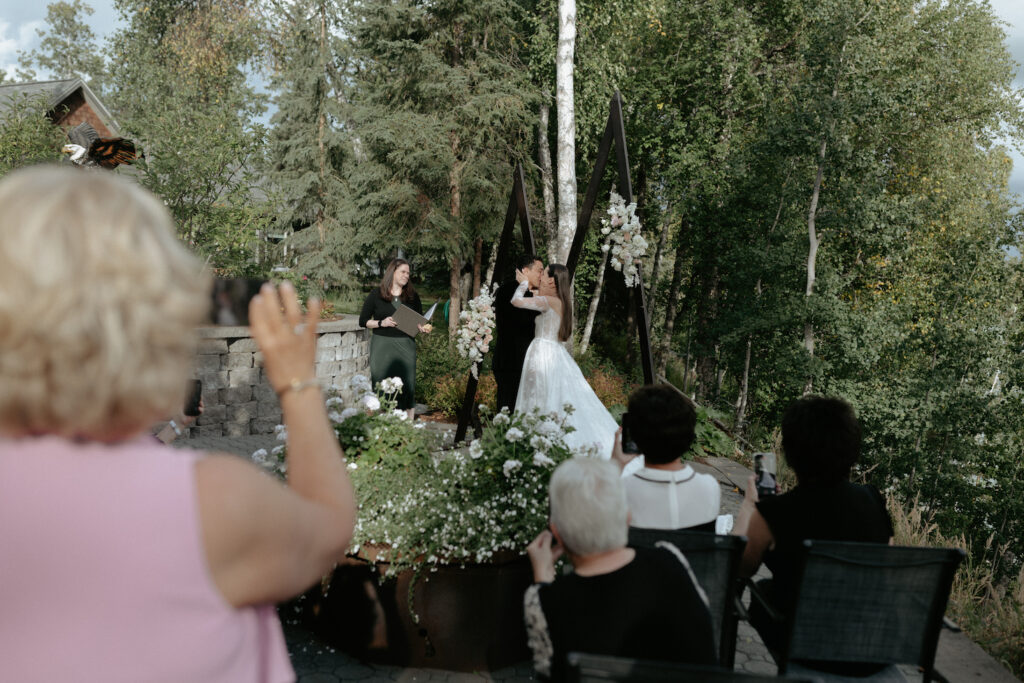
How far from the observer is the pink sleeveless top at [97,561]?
0.87m

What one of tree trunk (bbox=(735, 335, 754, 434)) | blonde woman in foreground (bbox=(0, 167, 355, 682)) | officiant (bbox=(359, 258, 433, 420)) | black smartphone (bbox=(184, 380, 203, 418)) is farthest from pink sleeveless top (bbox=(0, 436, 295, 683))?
tree trunk (bbox=(735, 335, 754, 434))

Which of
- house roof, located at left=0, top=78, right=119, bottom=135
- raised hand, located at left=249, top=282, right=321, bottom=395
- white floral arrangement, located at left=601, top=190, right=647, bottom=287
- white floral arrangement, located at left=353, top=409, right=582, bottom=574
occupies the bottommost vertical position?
white floral arrangement, located at left=353, top=409, right=582, bottom=574

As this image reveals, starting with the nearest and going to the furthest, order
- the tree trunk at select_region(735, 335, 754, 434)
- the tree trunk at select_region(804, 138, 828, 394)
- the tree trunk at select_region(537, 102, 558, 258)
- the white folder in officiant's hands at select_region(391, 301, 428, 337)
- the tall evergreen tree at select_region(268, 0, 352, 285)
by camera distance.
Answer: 1. the white folder in officiant's hands at select_region(391, 301, 428, 337)
2. the tree trunk at select_region(804, 138, 828, 394)
3. the tree trunk at select_region(735, 335, 754, 434)
4. the tree trunk at select_region(537, 102, 558, 258)
5. the tall evergreen tree at select_region(268, 0, 352, 285)

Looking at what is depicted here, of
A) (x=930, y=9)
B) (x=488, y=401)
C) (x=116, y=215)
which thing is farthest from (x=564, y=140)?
(x=930, y=9)

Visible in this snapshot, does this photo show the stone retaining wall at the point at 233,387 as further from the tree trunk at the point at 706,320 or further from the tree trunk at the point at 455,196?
the tree trunk at the point at 706,320

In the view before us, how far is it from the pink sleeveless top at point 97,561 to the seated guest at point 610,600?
3.42 ft

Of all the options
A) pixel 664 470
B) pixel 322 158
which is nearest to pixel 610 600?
pixel 664 470

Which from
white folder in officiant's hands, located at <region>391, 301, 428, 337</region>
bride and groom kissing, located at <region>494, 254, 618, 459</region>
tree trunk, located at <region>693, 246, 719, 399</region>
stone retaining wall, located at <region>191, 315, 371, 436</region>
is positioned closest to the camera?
bride and groom kissing, located at <region>494, 254, 618, 459</region>

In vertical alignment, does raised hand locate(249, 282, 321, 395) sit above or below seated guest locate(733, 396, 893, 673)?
above

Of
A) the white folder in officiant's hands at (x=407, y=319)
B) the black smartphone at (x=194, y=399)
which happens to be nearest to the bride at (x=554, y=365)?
the white folder in officiant's hands at (x=407, y=319)

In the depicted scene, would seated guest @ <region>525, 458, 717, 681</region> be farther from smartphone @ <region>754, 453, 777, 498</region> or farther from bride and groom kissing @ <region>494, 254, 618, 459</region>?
bride and groom kissing @ <region>494, 254, 618, 459</region>

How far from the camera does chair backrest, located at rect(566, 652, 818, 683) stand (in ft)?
4.66

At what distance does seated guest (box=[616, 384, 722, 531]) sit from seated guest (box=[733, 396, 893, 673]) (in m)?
0.22

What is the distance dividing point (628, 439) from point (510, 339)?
448 cm
